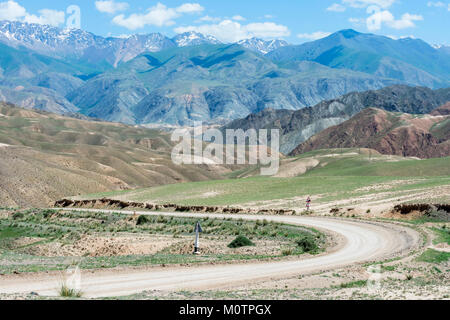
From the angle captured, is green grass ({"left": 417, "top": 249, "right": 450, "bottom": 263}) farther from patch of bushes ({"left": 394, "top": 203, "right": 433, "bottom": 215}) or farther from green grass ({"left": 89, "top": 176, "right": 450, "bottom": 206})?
green grass ({"left": 89, "top": 176, "right": 450, "bottom": 206})

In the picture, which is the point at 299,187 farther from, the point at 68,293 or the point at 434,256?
the point at 68,293

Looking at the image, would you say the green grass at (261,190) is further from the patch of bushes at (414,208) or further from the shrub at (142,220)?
the shrub at (142,220)

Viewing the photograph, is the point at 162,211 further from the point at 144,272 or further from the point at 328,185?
the point at 144,272

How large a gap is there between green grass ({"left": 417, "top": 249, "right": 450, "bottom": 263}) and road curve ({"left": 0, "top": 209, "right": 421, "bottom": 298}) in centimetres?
121

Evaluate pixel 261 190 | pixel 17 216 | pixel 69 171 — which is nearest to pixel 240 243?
pixel 17 216

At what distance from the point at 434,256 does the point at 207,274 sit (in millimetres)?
11899

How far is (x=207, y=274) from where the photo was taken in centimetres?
2089

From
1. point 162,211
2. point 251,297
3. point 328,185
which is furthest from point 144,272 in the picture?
point 328,185

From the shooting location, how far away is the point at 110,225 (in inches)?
1875

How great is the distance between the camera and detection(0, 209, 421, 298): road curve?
1753cm

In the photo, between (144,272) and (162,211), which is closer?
(144,272)

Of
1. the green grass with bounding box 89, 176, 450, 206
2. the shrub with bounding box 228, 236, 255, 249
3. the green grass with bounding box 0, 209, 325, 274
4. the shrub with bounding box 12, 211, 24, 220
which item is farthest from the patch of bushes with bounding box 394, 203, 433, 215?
the shrub with bounding box 12, 211, 24, 220

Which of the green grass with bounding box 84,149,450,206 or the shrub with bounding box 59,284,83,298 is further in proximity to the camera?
the green grass with bounding box 84,149,450,206

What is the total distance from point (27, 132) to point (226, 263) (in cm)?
18366
